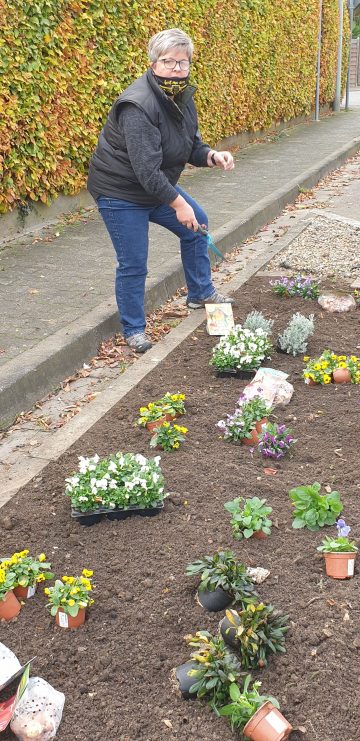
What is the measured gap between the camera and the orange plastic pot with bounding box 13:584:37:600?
274 cm

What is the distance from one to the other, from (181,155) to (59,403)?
66.7 inches

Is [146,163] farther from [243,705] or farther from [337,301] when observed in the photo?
[243,705]

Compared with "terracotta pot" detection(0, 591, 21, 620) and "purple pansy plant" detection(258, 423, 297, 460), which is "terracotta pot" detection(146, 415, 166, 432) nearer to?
"purple pansy plant" detection(258, 423, 297, 460)

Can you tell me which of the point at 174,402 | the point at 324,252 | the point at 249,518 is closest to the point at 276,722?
the point at 249,518

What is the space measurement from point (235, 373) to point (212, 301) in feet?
4.32

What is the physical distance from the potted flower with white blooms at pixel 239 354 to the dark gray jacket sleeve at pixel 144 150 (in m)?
0.90

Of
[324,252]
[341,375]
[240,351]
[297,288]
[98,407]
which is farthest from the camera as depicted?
[324,252]

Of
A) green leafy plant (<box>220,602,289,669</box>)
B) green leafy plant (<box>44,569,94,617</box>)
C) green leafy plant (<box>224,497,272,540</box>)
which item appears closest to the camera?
green leafy plant (<box>220,602,289,669</box>)

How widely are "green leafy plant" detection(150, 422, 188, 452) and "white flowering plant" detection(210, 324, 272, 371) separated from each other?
0.90 meters

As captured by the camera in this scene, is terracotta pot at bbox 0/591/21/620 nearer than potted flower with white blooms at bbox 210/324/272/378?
Yes

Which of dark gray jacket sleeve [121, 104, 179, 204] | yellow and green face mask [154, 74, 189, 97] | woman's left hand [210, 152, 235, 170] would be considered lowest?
woman's left hand [210, 152, 235, 170]

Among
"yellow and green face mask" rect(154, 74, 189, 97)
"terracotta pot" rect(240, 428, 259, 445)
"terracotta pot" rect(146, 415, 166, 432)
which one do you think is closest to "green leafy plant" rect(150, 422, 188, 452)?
"terracotta pot" rect(146, 415, 166, 432)

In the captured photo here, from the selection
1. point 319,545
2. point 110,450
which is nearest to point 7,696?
point 319,545

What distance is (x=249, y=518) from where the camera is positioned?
116 inches
